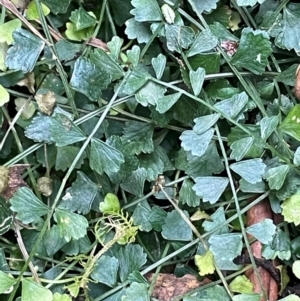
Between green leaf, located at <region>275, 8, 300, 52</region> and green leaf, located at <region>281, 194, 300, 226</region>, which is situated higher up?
green leaf, located at <region>275, 8, 300, 52</region>

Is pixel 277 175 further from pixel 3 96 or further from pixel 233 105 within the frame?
pixel 3 96

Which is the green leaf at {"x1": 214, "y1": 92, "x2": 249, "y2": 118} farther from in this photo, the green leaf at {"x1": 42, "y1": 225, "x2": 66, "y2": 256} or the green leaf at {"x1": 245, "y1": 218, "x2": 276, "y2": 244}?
the green leaf at {"x1": 42, "y1": 225, "x2": 66, "y2": 256}

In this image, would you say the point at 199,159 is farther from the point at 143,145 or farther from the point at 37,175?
the point at 37,175

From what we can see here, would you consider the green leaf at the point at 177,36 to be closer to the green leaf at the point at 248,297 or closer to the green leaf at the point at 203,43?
the green leaf at the point at 203,43

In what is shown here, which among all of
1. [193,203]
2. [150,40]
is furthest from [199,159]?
[150,40]

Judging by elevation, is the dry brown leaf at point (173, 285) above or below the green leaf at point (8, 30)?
below

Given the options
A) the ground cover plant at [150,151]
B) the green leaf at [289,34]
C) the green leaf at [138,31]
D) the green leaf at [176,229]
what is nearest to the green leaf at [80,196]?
the ground cover plant at [150,151]

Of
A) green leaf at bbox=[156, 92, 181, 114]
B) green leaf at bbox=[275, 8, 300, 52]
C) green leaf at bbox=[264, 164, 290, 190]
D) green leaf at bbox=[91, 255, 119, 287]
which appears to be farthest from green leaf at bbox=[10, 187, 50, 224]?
green leaf at bbox=[275, 8, 300, 52]
